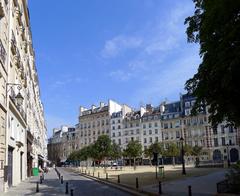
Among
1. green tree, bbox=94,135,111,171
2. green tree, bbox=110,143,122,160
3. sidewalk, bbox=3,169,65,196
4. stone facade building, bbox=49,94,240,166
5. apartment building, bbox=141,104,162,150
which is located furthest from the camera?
apartment building, bbox=141,104,162,150

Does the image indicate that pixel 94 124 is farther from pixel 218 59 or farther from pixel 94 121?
pixel 218 59

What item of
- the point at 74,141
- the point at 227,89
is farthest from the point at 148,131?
the point at 227,89

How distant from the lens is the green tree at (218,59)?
1345cm

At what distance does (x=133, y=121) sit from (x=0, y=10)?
361 ft

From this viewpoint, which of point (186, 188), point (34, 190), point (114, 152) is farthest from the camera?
point (114, 152)

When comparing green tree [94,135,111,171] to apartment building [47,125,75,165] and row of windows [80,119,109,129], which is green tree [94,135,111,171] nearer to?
row of windows [80,119,109,129]

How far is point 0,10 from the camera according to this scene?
20.6 metres

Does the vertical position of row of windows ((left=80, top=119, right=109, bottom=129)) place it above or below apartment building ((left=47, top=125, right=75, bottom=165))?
above

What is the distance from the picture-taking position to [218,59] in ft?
45.7

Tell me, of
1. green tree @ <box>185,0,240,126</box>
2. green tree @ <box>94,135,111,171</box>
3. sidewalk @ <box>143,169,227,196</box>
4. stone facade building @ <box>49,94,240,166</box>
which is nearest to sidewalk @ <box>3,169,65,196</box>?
sidewalk @ <box>143,169,227,196</box>

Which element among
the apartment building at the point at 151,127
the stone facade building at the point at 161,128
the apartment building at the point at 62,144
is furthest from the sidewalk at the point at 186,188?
the apartment building at the point at 62,144

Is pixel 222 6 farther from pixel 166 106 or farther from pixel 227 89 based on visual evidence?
pixel 166 106

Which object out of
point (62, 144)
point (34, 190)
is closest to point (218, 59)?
point (34, 190)

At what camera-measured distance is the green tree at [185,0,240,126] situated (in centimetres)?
1345
